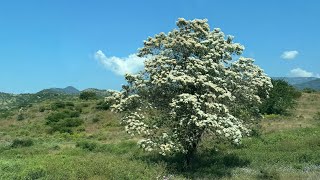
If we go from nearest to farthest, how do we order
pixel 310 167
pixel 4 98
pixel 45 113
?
pixel 310 167, pixel 45 113, pixel 4 98

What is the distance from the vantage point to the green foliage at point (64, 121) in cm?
5390

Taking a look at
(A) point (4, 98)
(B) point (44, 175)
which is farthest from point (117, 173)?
(A) point (4, 98)

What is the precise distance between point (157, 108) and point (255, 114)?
18.9 feet

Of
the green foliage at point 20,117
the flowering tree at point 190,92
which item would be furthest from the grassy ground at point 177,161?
the green foliage at point 20,117

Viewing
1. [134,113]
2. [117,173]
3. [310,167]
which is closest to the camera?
[117,173]

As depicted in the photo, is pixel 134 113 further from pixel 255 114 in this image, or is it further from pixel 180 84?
pixel 255 114

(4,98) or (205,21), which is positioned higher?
(4,98)

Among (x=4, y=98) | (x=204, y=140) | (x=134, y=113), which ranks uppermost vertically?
(x=4, y=98)

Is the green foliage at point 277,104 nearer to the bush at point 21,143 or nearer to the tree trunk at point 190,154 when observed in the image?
the bush at point 21,143

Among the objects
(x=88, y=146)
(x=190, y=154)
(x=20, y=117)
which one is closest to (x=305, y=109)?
(x=88, y=146)

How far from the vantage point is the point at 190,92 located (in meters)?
21.9

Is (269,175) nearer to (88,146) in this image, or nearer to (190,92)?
(190,92)

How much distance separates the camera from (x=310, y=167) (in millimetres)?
20641

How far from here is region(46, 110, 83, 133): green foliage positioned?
177 ft
